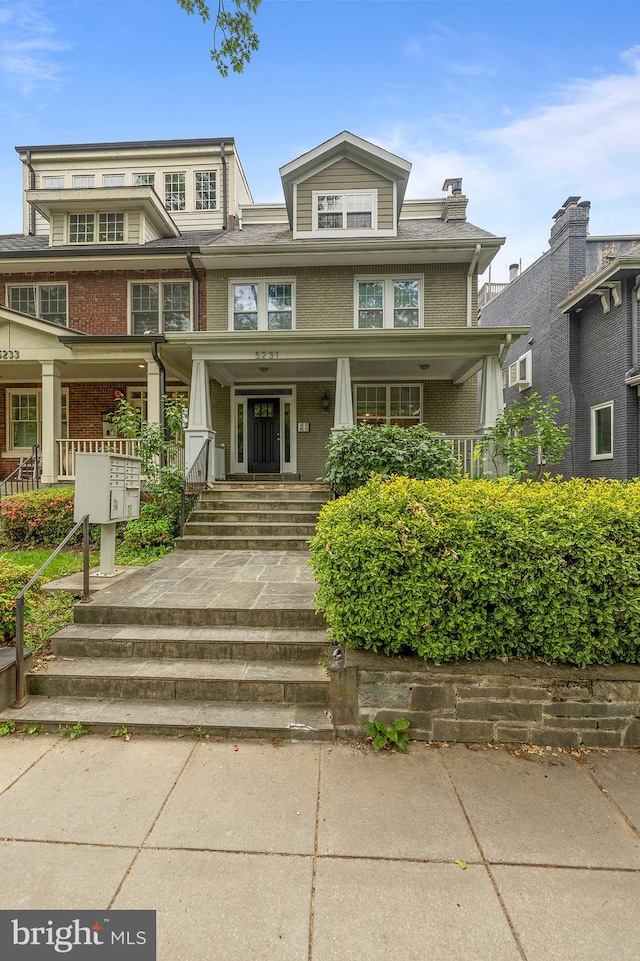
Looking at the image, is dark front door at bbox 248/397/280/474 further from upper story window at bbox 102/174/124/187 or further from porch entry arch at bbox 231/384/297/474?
upper story window at bbox 102/174/124/187

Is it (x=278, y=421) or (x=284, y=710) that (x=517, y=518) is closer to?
(x=284, y=710)

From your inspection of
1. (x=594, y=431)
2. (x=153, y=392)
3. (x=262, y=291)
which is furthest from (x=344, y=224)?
(x=594, y=431)

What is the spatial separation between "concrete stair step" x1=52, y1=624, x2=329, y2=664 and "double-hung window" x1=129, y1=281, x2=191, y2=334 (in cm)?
963

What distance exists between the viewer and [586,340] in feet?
38.7

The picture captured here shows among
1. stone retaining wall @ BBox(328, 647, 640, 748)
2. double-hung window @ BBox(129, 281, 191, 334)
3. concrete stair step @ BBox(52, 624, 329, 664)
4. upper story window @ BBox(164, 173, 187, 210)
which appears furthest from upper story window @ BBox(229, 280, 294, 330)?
stone retaining wall @ BBox(328, 647, 640, 748)

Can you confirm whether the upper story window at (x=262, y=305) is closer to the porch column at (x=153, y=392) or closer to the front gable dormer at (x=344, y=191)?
the front gable dormer at (x=344, y=191)

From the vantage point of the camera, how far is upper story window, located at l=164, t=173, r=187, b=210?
15.2 metres

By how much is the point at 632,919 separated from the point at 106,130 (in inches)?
840

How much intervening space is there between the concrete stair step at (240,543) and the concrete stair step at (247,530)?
8.2 inches

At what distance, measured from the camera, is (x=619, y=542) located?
2.84 metres

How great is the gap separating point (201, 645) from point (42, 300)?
12159 mm

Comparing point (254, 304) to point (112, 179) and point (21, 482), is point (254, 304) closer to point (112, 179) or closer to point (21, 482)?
point (21, 482)

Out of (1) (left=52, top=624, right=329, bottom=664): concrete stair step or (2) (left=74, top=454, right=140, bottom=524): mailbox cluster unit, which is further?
(2) (left=74, top=454, right=140, bottom=524): mailbox cluster unit

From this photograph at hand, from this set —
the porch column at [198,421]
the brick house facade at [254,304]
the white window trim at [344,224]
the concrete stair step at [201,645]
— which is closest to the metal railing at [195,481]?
the porch column at [198,421]
